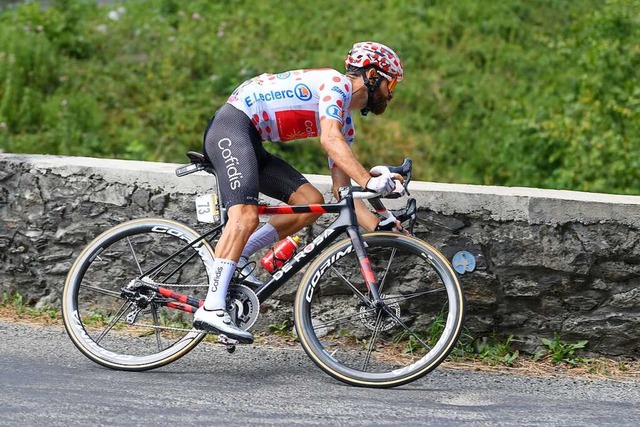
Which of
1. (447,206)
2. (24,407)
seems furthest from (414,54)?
(24,407)

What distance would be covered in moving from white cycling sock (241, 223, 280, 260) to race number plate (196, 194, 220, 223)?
0.22 m

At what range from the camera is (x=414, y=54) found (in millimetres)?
11781

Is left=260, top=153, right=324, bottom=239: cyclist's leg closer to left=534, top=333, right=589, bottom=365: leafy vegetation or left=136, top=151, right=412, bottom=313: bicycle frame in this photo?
left=136, top=151, right=412, bottom=313: bicycle frame

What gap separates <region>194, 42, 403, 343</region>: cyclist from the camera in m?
4.80

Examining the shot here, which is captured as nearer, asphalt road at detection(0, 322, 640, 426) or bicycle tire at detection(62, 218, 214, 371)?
asphalt road at detection(0, 322, 640, 426)

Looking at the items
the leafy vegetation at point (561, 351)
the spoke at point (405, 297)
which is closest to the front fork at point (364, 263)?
the spoke at point (405, 297)

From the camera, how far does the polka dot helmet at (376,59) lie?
4898mm

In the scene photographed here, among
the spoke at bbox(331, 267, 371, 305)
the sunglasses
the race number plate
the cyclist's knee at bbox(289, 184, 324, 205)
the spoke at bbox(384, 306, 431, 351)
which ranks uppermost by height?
the sunglasses

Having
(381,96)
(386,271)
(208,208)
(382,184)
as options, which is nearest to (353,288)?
(386,271)

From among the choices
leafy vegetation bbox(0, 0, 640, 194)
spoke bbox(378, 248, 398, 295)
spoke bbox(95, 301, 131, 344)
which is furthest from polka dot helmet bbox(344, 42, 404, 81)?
leafy vegetation bbox(0, 0, 640, 194)

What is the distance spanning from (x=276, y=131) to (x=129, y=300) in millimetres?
1155

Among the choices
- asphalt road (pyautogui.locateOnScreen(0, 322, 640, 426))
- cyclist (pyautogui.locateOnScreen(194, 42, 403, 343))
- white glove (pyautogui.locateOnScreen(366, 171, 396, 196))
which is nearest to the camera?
asphalt road (pyautogui.locateOnScreen(0, 322, 640, 426))

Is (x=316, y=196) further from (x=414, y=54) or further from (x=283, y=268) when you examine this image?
(x=414, y=54)

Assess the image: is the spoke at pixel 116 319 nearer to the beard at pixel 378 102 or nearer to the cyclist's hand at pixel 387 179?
the cyclist's hand at pixel 387 179
